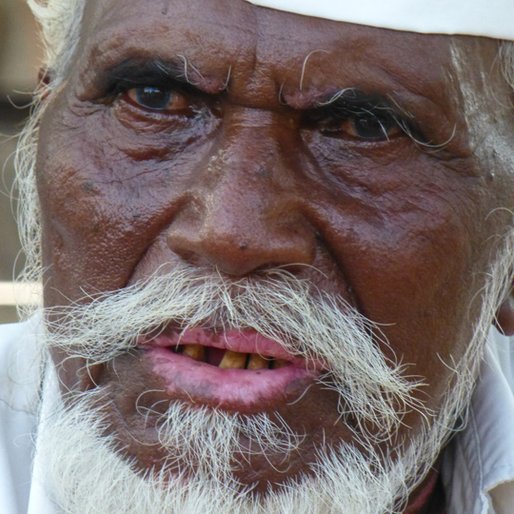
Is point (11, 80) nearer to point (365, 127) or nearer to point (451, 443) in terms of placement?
point (451, 443)

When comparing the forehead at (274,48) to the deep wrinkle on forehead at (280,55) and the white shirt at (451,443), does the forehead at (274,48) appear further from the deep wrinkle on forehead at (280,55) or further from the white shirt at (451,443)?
the white shirt at (451,443)

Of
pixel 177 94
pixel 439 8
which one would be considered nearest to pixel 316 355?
pixel 177 94

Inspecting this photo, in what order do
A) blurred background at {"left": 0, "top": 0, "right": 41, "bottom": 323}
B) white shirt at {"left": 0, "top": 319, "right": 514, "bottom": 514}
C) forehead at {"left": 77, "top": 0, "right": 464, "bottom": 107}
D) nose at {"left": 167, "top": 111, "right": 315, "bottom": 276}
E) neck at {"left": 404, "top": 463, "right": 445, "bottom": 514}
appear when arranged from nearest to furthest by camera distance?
nose at {"left": 167, "top": 111, "right": 315, "bottom": 276}, forehead at {"left": 77, "top": 0, "right": 464, "bottom": 107}, white shirt at {"left": 0, "top": 319, "right": 514, "bottom": 514}, neck at {"left": 404, "top": 463, "right": 445, "bottom": 514}, blurred background at {"left": 0, "top": 0, "right": 41, "bottom": 323}

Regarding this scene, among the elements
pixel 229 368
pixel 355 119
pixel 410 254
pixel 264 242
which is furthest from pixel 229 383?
pixel 355 119

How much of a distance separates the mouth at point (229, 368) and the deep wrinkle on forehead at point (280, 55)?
366 millimetres

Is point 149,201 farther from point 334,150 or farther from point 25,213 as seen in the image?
point 25,213

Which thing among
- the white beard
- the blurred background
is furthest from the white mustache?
the blurred background

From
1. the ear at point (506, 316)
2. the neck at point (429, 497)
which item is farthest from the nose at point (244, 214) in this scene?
the neck at point (429, 497)

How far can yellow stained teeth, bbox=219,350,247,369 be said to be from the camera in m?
1.60

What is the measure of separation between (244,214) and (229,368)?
0.23m

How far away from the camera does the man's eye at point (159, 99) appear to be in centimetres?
171

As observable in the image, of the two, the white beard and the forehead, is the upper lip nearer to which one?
the white beard

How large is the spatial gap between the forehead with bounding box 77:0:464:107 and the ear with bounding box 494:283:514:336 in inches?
21.1

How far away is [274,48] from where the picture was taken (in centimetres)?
163
